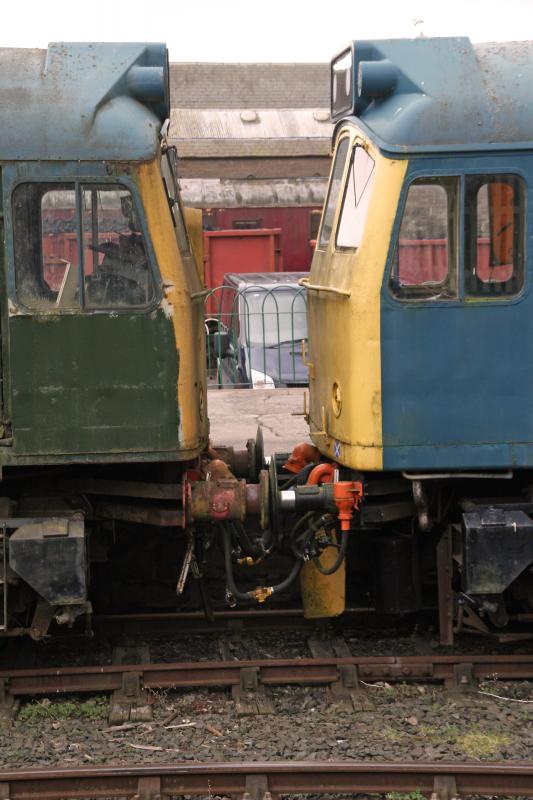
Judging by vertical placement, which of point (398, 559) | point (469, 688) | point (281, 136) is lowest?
point (469, 688)

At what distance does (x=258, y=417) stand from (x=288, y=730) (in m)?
5.64

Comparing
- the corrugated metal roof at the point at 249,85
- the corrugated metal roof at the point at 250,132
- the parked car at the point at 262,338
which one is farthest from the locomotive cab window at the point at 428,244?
the corrugated metal roof at the point at 249,85

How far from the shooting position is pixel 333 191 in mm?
7512

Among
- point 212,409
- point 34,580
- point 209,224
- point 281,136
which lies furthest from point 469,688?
point 281,136

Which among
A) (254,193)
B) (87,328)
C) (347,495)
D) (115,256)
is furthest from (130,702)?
(254,193)

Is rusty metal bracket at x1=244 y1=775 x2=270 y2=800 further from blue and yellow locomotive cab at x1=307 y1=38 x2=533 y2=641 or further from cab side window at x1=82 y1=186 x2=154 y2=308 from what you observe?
cab side window at x1=82 y1=186 x2=154 y2=308

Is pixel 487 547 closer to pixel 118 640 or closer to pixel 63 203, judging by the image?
pixel 118 640

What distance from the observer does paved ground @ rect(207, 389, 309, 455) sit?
32.5 feet

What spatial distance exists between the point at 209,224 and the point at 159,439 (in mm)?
20034

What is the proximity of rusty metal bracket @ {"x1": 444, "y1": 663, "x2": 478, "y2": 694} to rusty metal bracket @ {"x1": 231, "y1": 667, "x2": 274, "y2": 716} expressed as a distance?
1065 mm

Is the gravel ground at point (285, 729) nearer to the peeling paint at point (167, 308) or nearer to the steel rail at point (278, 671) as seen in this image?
the steel rail at point (278, 671)

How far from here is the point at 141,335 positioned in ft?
20.4

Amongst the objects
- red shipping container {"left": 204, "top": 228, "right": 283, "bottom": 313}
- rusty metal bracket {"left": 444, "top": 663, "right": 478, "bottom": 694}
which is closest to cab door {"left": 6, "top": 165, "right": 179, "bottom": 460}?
rusty metal bracket {"left": 444, "top": 663, "right": 478, "bottom": 694}

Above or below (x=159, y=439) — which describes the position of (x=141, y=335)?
above
